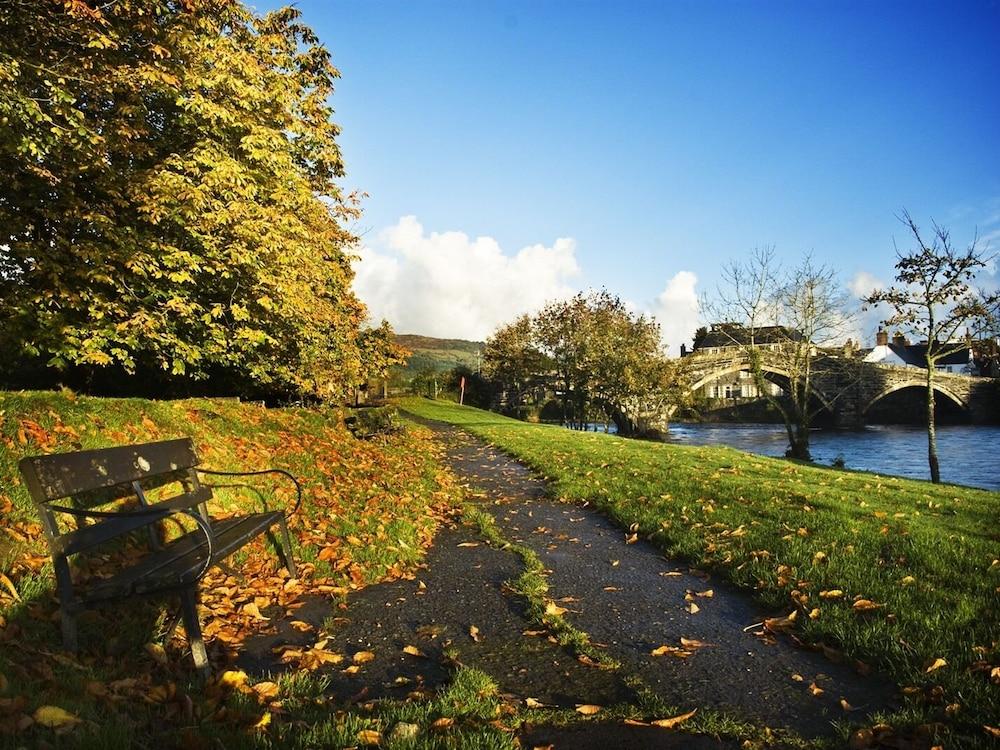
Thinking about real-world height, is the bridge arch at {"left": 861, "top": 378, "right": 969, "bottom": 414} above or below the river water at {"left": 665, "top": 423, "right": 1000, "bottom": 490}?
above

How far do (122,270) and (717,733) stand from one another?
9.56m

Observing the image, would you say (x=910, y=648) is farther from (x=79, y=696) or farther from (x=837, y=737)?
(x=79, y=696)

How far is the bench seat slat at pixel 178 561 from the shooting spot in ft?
10.4

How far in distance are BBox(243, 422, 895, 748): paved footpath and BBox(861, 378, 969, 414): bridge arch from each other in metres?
50.0

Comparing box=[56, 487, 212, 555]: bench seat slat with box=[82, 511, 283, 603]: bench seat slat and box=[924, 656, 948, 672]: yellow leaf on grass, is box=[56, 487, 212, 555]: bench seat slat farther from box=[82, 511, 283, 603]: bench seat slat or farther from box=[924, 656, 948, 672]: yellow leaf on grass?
box=[924, 656, 948, 672]: yellow leaf on grass

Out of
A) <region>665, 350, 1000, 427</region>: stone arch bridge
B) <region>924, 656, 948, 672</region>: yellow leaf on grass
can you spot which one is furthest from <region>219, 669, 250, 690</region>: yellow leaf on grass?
<region>665, 350, 1000, 427</region>: stone arch bridge

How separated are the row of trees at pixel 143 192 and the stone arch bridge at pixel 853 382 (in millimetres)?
27278

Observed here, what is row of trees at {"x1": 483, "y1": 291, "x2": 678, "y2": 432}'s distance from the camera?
3131 cm

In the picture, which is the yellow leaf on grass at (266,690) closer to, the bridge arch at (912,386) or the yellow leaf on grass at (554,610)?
the yellow leaf on grass at (554,610)

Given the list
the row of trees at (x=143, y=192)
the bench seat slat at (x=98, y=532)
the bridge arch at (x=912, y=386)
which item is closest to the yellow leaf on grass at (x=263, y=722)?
the bench seat slat at (x=98, y=532)

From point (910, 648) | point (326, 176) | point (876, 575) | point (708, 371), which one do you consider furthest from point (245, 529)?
point (708, 371)

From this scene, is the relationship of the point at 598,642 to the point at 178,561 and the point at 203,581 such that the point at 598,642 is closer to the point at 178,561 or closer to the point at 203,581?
the point at 178,561

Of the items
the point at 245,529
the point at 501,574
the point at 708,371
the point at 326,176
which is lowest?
the point at 501,574

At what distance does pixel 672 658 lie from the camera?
12.1 ft
